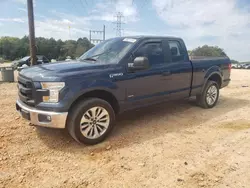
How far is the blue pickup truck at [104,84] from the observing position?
3.40 m

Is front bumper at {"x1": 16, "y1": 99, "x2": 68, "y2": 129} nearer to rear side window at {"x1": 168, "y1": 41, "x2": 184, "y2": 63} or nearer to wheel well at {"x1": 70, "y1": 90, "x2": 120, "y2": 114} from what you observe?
wheel well at {"x1": 70, "y1": 90, "x2": 120, "y2": 114}

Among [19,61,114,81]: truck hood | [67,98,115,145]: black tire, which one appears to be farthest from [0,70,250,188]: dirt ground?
[19,61,114,81]: truck hood

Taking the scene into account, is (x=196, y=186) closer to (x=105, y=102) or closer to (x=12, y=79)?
(x=105, y=102)

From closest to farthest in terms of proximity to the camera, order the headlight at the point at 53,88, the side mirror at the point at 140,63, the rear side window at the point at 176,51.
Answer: the headlight at the point at 53,88 < the side mirror at the point at 140,63 < the rear side window at the point at 176,51

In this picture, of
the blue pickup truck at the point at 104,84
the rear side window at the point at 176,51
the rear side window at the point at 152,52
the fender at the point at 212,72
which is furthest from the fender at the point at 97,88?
the fender at the point at 212,72

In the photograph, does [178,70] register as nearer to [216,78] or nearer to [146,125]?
[146,125]

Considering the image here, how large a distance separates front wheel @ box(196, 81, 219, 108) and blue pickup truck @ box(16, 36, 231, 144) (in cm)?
56

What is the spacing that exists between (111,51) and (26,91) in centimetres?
180

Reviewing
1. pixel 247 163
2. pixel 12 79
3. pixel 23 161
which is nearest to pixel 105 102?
pixel 23 161

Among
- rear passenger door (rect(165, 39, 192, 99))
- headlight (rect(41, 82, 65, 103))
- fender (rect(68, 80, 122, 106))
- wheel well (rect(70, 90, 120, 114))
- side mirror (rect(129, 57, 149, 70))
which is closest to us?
headlight (rect(41, 82, 65, 103))

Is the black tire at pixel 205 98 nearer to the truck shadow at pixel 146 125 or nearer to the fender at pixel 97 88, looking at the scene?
the truck shadow at pixel 146 125

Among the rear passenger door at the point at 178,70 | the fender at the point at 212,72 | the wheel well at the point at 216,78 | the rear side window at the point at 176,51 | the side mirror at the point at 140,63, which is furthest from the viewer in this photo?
the wheel well at the point at 216,78

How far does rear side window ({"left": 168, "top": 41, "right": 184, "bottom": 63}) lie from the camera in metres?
5.05

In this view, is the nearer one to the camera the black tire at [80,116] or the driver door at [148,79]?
the black tire at [80,116]
